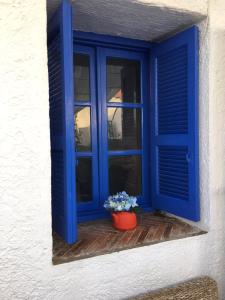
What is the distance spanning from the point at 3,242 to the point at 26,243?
0.14 m

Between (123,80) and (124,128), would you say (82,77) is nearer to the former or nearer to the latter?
(123,80)

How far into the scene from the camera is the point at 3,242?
1.83m

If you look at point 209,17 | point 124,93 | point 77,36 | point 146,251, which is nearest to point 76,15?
point 77,36

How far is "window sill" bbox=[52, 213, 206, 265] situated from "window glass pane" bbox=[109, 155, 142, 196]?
1.07 feet

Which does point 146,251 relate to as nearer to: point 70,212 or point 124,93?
point 70,212

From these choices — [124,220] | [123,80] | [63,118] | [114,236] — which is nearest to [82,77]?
[123,80]

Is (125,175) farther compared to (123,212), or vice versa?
(125,175)

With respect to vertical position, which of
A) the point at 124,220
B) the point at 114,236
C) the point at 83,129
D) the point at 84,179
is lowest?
the point at 114,236

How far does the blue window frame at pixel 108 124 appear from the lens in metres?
2.81

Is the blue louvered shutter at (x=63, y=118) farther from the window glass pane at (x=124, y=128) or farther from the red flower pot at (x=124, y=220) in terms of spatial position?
the window glass pane at (x=124, y=128)

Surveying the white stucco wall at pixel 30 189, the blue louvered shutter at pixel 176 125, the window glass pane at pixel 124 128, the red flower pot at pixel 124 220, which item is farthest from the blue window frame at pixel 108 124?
the white stucco wall at pixel 30 189

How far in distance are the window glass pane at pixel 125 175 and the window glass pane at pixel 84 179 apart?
231mm

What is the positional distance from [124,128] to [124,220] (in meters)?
0.99

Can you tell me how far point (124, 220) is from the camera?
2502 millimetres
